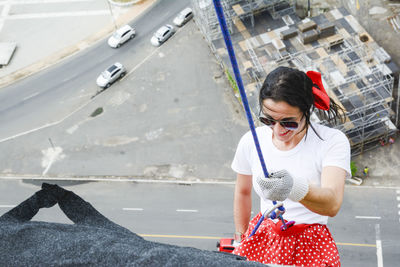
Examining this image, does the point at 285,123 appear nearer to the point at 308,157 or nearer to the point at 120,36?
the point at 308,157

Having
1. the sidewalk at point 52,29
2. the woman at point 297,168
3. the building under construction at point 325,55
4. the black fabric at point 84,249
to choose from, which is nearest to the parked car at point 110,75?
the sidewalk at point 52,29

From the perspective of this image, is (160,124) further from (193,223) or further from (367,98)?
(367,98)

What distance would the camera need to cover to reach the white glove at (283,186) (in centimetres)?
747

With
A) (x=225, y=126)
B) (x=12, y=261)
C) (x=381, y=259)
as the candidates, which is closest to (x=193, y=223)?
(x=225, y=126)

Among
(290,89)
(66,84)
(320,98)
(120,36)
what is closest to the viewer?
(290,89)

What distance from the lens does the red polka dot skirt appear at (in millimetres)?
8703

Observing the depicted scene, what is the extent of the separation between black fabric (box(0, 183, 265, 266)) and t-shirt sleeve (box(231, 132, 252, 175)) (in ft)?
16.2

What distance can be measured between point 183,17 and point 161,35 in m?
3.11

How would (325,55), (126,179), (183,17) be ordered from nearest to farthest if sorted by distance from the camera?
(126,179)
(325,55)
(183,17)

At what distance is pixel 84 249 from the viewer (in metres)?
4.87

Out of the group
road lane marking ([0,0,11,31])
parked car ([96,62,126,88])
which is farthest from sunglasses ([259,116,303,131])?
road lane marking ([0,0,11,31])

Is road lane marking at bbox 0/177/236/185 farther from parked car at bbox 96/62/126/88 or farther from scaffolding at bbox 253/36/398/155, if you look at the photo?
parked car at bbox 96/62/126/88

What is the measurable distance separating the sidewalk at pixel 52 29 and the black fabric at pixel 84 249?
148 feet

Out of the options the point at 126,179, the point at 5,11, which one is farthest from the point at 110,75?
the point at 5,11
